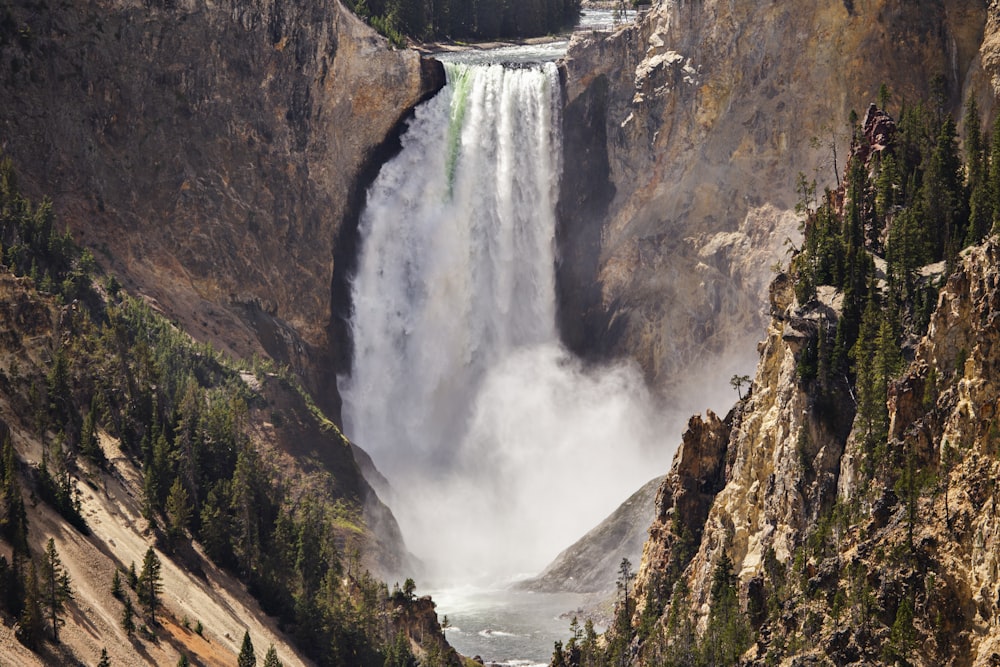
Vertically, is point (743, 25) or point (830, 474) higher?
point (743, 25)

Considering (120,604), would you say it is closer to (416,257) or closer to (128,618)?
(128,618)

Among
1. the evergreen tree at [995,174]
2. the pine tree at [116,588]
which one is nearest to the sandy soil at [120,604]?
the pine tree at [116,588]

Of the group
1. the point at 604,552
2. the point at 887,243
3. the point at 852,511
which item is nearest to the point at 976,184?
the point at 887,243

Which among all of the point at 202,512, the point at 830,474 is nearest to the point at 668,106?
the point at 202,512

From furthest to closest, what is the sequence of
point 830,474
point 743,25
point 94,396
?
point 743,25 < point 94,396 < point 830,474

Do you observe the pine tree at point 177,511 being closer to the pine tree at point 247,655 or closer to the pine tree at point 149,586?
the pine tree at point 149,586

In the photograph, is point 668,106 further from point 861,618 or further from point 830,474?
point 861,618
